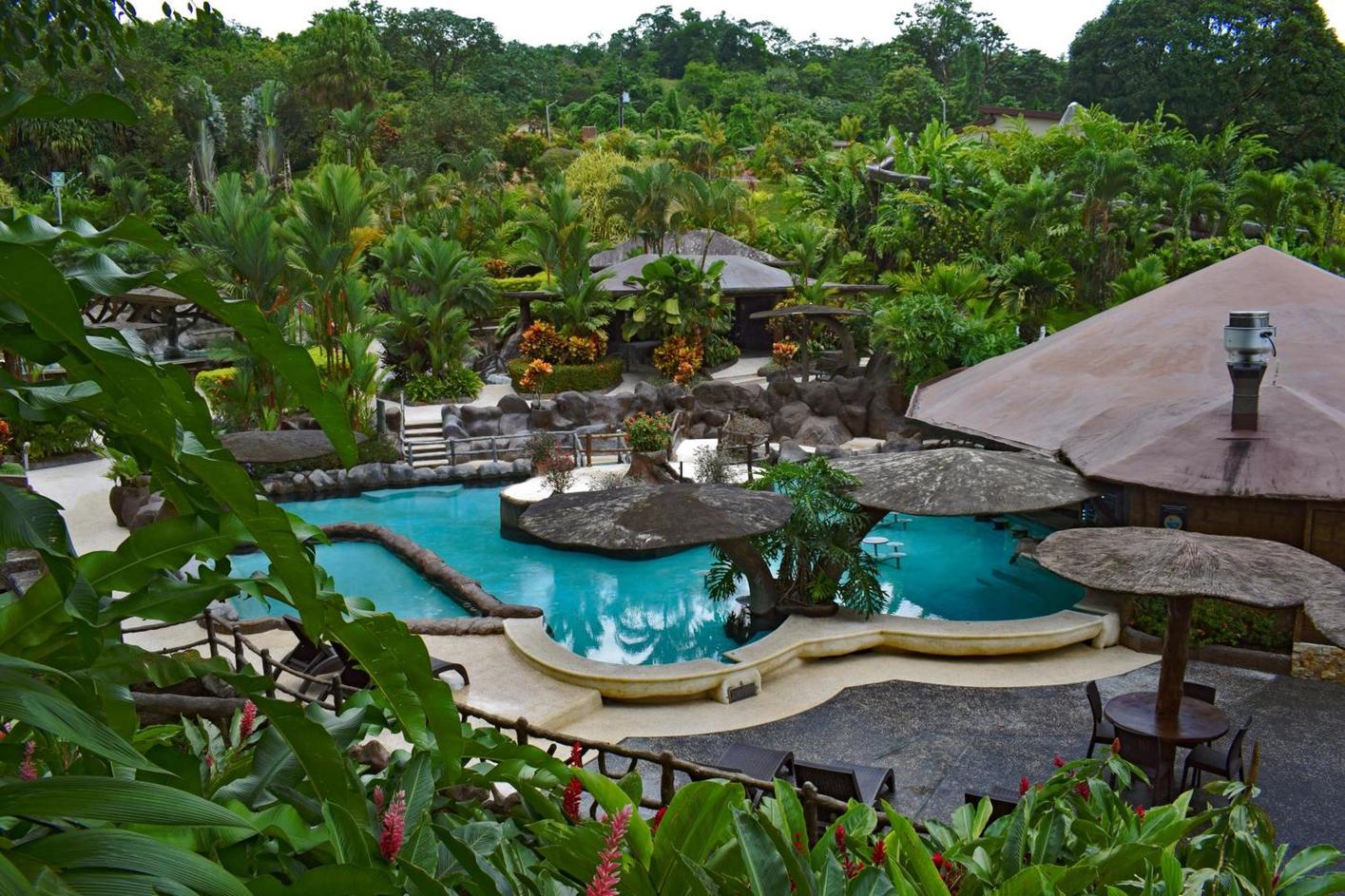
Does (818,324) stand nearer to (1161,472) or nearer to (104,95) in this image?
(1161,472)

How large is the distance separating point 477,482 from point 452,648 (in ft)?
30.7

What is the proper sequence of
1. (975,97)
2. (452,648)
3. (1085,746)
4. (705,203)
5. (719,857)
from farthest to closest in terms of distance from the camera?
(975,97)
(705,203)
(452,648)
(1085,746)
(719,857)

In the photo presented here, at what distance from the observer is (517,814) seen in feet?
9.98

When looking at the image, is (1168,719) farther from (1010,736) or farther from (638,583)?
(638,583)

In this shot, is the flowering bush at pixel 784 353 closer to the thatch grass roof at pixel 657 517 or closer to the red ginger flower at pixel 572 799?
the thatch grass roof at pixel 657 517

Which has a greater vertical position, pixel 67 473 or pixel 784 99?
pixel 784 99

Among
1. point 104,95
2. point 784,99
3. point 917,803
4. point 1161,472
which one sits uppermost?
point 784,99

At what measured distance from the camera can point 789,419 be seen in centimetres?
2316

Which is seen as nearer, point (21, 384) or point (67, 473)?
point (21, 384)

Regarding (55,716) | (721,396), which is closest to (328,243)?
(721,396)

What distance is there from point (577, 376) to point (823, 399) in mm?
6287

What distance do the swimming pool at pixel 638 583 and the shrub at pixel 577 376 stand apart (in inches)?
324

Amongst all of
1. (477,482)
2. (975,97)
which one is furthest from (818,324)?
(975,97)

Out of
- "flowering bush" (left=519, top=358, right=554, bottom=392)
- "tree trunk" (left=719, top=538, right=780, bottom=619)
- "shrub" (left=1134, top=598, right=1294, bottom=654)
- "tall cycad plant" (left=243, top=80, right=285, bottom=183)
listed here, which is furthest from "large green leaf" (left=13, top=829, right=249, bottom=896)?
"tall cycad plant" (left=243, top=80, right=285, bottom=183)
